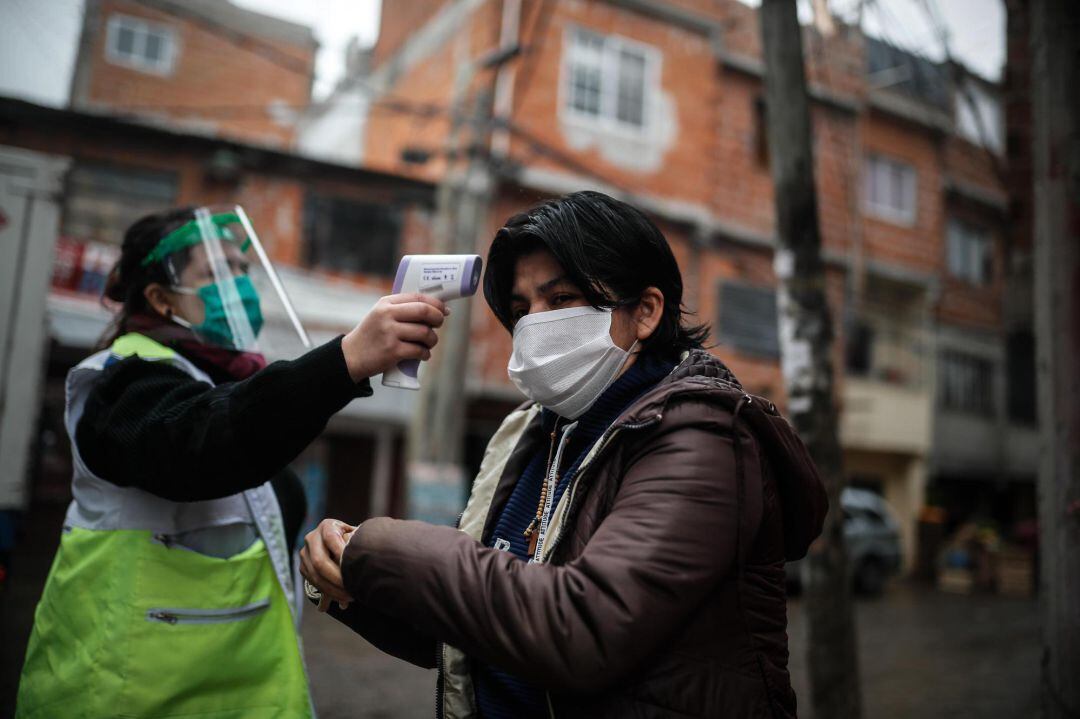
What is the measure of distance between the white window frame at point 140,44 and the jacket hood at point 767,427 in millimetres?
19967

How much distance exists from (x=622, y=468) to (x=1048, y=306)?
2518mm

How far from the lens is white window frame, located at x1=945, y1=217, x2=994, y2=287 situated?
19.9 meters

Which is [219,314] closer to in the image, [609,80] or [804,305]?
[804,305]

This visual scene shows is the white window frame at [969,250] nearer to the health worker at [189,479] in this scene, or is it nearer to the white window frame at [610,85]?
the white window frame at [610,85]

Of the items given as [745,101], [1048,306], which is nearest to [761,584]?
[1048,306]

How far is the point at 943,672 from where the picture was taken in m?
7.67

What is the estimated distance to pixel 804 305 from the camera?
4309 mm

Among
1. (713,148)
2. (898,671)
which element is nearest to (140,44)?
(713,148)

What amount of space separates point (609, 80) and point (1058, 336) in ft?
40.8

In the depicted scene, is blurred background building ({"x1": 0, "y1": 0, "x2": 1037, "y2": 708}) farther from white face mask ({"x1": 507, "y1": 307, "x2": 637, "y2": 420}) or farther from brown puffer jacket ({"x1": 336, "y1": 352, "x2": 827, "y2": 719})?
brown puffer jacket ({"x1": 336, "y1": 352, "x2": 827, "y2": 719})

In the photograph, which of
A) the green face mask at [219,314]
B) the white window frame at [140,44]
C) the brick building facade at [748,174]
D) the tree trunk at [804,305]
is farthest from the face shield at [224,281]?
the white window frame at [140,44]

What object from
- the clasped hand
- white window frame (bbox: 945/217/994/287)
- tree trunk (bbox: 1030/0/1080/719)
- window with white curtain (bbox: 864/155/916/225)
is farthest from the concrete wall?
the clasped hand

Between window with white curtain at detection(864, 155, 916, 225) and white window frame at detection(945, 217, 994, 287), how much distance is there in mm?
2132

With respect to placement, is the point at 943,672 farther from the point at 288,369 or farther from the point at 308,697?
the point at 288,369
